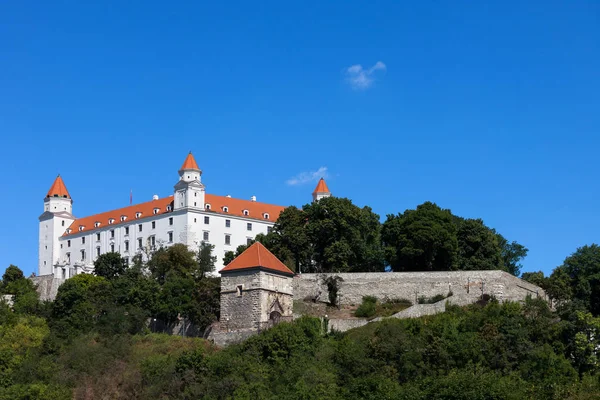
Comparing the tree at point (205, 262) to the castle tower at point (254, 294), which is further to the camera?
the tree at point (205, 262)

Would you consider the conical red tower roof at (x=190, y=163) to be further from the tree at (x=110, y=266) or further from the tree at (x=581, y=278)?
the tree at (x=581, y=278)

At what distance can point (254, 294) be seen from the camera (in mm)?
50500

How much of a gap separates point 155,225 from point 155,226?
3.0 inches

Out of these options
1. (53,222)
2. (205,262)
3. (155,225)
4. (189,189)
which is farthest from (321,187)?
(53,222)

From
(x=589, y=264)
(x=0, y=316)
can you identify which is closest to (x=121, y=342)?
(x=0, y=316)

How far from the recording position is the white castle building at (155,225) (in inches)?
3108

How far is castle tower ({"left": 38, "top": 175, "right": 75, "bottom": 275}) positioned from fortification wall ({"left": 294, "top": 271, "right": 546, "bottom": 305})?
36084 millimetres

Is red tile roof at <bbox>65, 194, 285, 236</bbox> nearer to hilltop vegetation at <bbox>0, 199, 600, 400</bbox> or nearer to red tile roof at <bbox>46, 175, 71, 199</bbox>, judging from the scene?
red tile roof at <bbox>46, 175, 71, 199</bbox>

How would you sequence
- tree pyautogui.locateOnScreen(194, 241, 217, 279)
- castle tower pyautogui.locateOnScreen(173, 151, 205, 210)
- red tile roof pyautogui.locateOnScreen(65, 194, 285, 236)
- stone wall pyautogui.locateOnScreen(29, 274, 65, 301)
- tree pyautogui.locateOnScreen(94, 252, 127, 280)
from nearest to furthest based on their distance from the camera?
tree pyautogui.locateOnScreen(194, 241, 217, 279) → stone wall pyautogui.locateOnScreen(29, 274, 65, 301) → tree pyautogui.locateOnScreen(94, 252, 127, 280) → castle tower pyautogui.locateOnScreen(173, 151, 205, 210) → red tile roof pyautogui.locateOnScreen(65, 194, 285, 236)

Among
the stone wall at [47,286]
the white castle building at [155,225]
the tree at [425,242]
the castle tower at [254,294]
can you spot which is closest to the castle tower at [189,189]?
the white castle building at [155,225]

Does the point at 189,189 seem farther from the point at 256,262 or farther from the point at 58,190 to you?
the point at 256,262

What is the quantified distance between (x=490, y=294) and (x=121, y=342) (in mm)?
18405

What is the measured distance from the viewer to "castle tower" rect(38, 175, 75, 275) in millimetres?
87688

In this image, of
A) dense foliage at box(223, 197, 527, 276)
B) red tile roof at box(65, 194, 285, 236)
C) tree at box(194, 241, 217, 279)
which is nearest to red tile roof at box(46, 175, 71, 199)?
red tile roof at box(65, 194, 285, 236)
